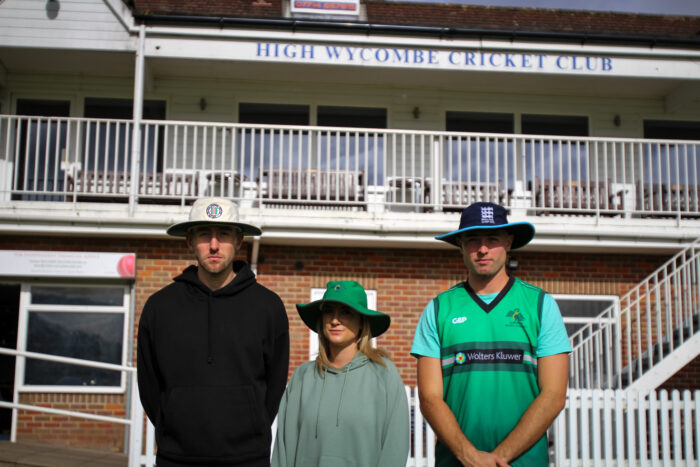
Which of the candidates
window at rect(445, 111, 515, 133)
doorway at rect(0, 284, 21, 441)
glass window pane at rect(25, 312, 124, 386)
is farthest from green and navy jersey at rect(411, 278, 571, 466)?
window at rect(445, 111, 515, 133)

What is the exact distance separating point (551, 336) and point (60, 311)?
758 cm

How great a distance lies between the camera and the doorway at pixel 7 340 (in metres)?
8.70

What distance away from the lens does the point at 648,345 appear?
7.58 meters

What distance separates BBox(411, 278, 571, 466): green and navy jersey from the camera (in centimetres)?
260

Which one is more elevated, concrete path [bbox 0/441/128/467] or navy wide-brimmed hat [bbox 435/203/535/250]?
navy wide-brimmed hat [bbox 435/203/535/250]

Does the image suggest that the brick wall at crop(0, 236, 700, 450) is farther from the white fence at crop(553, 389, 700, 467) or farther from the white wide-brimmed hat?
the white wide-brimmed hat

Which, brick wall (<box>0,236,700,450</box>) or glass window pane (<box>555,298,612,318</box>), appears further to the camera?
glass window pane (<box>555,298,612,318</box>)

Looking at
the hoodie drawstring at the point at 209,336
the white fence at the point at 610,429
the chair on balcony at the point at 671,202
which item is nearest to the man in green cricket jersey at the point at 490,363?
the hoodie drawstring at the point at 209,336

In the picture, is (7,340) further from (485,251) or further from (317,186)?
(485,251)

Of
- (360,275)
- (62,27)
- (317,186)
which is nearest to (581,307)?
(360,275)

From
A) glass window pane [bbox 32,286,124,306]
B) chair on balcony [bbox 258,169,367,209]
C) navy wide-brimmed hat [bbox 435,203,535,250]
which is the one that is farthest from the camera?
glass window pane [bbox 32,286,124,306]

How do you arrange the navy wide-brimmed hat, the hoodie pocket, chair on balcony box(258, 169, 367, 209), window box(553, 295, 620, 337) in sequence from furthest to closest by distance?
window box(553, 295, 620, 337) < chair on balcony box(258, 169, 367, 209) < the navy wide-brimmed hat < the hoodie pocket

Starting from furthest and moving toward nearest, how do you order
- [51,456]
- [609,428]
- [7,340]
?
[7,340]
[51,456]
[609,428]

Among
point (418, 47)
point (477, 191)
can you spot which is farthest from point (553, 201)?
point (418, 47)
